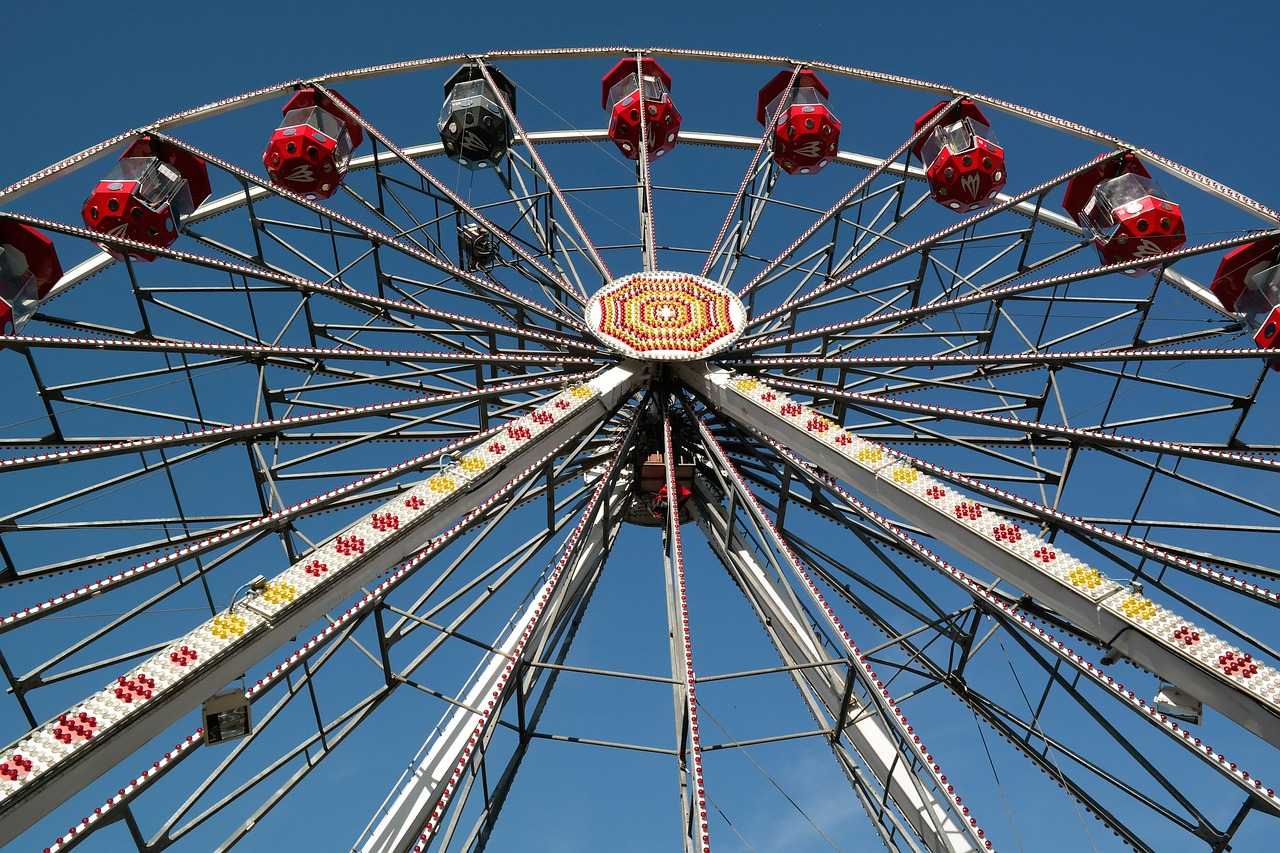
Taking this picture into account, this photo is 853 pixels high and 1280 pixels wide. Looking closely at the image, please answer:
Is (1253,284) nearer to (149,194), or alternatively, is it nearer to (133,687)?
(133,687)

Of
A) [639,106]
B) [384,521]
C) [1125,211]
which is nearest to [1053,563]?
[384,521]

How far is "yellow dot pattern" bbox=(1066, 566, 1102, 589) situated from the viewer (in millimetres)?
13234

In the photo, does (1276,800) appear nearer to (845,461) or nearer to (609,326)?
(845,461)

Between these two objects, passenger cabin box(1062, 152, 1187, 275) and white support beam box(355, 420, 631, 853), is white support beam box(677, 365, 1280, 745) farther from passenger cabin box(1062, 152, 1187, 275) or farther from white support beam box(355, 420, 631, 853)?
passenger cabin box(1062, 152, 1187, 275)

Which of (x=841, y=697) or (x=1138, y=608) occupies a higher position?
(x=1138, y=608)

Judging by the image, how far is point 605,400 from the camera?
17281 millimetres

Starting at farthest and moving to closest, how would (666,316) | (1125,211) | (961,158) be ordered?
1. (961,158)
2. (1125,211)
3. (666,316)

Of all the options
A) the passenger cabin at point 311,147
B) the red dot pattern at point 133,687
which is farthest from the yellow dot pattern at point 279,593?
the passenger cabin at point 311,147

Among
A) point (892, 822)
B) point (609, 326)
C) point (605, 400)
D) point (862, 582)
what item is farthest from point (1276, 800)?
point (609, 326)

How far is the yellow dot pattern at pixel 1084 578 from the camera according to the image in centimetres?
1323

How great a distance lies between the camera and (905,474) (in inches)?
591

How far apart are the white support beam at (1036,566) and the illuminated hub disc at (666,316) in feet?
5.58

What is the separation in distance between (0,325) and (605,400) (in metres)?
9.35

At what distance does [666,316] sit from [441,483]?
19.4 ft
